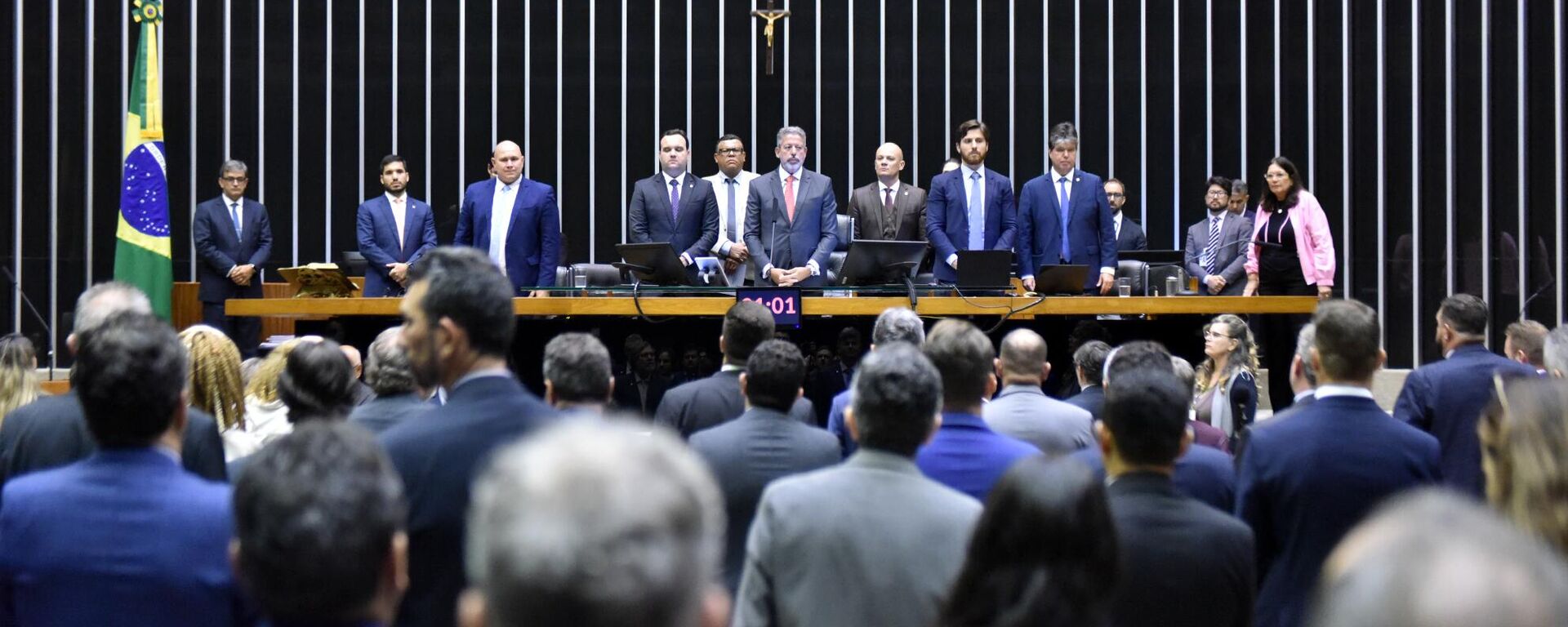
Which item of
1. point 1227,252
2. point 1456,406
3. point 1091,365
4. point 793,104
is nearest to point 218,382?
point 1091,365

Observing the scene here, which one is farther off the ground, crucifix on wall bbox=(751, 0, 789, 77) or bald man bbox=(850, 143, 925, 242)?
crucifix on wall bbox=(751, 0, 789, 77)

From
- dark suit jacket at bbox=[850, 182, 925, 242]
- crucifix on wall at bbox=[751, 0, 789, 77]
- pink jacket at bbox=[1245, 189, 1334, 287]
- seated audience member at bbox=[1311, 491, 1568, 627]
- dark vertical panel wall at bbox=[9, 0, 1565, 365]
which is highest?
crucifix on wall at bbox=[751, 0, 789, 77]

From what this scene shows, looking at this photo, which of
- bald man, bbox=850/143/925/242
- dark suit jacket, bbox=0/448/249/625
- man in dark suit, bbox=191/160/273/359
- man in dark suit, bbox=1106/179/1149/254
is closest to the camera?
dark suit jacket, bbox=0/448/249/625

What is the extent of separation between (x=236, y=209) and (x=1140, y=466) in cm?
813

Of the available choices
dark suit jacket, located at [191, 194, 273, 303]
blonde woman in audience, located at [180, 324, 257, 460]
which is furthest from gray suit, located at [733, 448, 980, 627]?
dark suit jacket, located at [191, 194, 273, 303]

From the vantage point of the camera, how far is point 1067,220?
8352mm

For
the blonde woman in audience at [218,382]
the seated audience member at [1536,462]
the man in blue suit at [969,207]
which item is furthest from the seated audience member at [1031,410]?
the man in blue suit at [969,207]

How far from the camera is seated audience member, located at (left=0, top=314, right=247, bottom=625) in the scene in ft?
6.83

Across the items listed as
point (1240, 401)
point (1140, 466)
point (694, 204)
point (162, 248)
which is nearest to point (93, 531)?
point (1140, 466)

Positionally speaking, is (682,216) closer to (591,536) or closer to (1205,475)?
(1205,475)

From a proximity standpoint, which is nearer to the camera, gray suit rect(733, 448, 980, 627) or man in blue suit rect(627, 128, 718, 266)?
gray suit rect(733, 448, 980, 627)

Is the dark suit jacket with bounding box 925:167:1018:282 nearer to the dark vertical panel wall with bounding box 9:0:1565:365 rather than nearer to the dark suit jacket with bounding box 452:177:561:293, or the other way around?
the dark suit jacket with bounding box 452:177:561:293

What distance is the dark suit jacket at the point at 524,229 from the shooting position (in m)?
8.14

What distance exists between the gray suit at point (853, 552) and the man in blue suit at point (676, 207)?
583 centimetres
